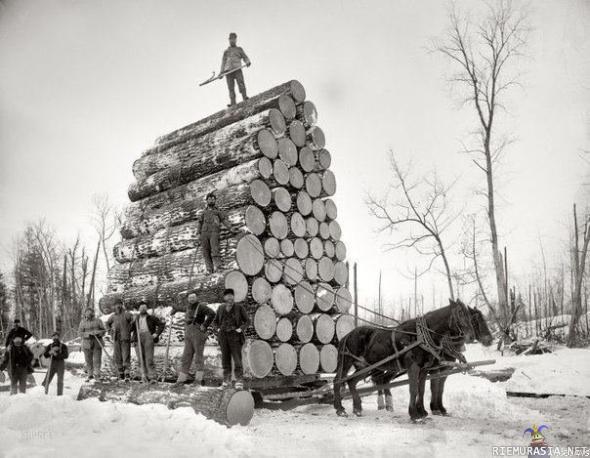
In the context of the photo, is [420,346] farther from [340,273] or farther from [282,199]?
[282,199]

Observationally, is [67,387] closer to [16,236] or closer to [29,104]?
[29,104]

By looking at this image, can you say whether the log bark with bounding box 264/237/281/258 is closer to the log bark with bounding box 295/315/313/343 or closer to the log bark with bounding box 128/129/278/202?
the log bark with bounding box 295/315/313/343

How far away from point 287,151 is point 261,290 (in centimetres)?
321

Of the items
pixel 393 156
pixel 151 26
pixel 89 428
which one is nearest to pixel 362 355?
pixel 89 428

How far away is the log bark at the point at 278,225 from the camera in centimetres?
944

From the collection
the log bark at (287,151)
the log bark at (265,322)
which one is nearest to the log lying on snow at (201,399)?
the log bark at (265,322)

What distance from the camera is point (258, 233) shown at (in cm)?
909

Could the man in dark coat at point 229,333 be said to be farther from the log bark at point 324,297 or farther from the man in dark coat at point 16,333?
the man in dark coat at point 16,333

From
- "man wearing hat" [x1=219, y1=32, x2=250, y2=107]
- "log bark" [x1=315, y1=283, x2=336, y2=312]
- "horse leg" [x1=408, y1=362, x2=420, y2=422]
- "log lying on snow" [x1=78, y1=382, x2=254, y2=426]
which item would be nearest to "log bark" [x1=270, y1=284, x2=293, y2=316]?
"log bark" [x1=315, y1=283, x2=336, y2=312]

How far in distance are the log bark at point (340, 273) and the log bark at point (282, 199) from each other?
194 centimetres

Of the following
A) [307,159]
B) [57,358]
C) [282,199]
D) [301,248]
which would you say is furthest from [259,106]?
[57,358]

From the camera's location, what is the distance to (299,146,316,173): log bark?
34.8 feet

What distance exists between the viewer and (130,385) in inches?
299

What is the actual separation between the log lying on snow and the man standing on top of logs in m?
2.44
